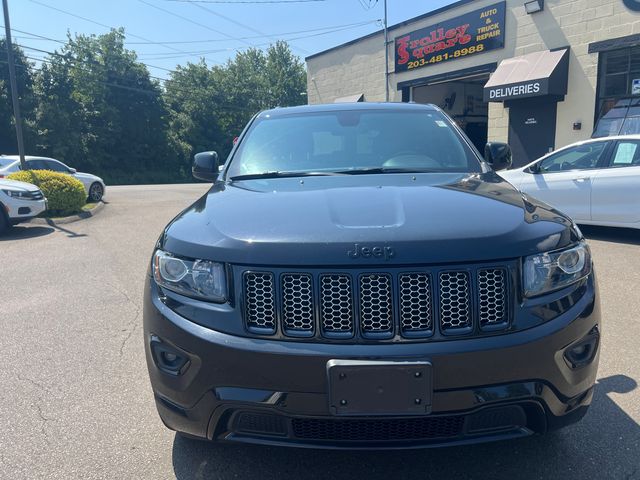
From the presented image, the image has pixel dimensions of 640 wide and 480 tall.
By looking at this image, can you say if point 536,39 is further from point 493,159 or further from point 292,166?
point 292,166

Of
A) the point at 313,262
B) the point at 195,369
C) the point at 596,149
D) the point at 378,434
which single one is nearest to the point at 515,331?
the point at 378,434

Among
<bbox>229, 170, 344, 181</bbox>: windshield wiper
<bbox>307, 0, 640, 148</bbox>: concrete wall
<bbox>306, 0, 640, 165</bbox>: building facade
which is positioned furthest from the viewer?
<bbox>306, 0, 640, 165</bbox>: building facade

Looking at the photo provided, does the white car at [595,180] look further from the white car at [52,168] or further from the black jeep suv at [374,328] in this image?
the white car at [52,168]

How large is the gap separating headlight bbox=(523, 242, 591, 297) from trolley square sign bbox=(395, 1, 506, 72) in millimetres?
15460

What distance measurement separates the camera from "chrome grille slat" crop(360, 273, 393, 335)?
73.8 inches

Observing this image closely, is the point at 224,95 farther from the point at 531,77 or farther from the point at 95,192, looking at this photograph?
the point at 531,77

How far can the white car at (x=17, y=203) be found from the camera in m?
9.49

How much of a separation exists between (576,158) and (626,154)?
796 mm

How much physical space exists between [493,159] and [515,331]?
2.19 metres

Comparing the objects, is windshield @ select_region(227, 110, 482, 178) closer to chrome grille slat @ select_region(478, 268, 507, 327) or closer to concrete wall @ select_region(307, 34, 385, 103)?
chrome grille slat @ select_region(478, 268, 507, 327)

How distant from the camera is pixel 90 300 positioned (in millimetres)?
5219

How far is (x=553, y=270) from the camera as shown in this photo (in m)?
2.03

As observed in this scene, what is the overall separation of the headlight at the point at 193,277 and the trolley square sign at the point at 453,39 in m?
16.0

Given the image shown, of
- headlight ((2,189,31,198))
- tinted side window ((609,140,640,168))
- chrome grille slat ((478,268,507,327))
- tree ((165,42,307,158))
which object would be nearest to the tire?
headlight ((2,189,31,198))
